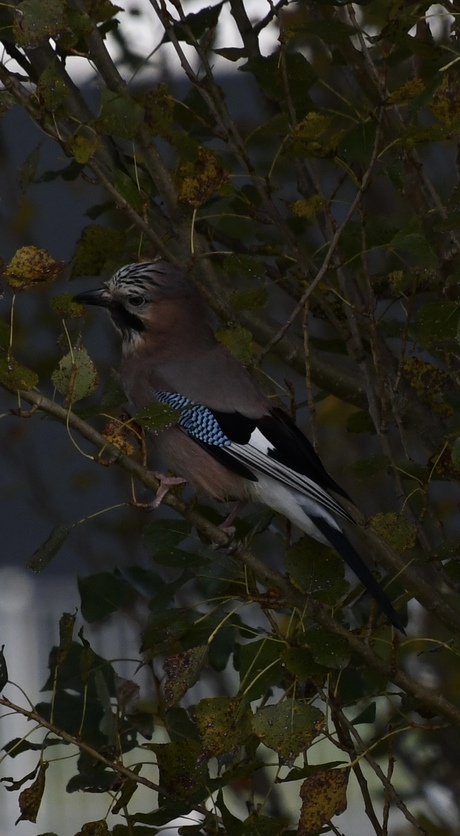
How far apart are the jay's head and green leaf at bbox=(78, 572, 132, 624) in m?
0.81

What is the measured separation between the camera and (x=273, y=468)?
222 centimetres

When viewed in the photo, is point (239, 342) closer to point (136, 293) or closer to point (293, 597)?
point (293, 597)

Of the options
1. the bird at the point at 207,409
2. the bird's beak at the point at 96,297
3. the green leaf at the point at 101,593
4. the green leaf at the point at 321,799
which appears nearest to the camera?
the green leaf at the point at 321,799

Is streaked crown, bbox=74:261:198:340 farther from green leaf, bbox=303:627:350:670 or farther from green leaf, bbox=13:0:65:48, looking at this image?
green leaf, bbox=303:627:350:670

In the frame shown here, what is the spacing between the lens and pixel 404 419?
2168 millimetres

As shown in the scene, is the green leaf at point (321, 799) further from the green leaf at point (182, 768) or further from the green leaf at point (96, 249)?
the green leaf at point (96, 249)

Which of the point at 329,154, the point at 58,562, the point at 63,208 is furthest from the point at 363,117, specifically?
the point at 58,562

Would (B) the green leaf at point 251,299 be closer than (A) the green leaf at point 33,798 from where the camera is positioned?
No

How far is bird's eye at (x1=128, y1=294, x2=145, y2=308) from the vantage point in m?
2.55

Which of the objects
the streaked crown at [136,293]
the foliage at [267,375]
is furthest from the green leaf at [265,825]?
the streaked crown at [136,293]

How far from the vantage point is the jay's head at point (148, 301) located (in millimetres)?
2508

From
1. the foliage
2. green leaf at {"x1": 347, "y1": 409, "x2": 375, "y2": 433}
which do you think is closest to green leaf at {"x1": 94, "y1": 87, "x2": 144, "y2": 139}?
the foliage

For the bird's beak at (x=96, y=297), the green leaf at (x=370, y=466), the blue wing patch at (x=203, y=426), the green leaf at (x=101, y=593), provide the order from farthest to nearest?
1. the bird's beak at (x=96, y=297)
2. the blue wing patch at (x=203, y=426)
3. the green leaf at (x=101, y=593)
4. the green leaf at (x=370, y=466)

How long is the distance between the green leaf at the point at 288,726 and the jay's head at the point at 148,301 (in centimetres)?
133
